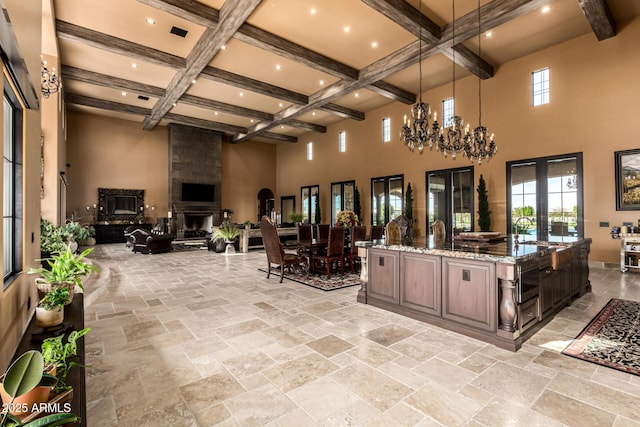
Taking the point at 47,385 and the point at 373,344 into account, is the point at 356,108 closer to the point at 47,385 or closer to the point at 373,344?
the point at 373,344

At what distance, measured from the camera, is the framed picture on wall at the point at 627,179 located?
20.0ft

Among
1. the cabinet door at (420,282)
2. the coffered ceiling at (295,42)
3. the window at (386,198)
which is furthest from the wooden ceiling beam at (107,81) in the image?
the cabinet door at (420,282)

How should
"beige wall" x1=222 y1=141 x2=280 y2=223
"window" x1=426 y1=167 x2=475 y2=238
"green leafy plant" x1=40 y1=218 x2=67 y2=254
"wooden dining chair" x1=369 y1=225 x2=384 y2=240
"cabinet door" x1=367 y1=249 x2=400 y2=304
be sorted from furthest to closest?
"beige wall" x1=222 y1=141 x2=280 y2=223 → "window" x1=426 y1=167 x2=475 y2=238 → "wooden dining chair" x1=369 y1=225 x2=384 y2=240 → "green leafy plant" x1=40 y1=218 x2=67 y2=254 → "cabinet door" x1=367 y1=249 x2=400 y2=304

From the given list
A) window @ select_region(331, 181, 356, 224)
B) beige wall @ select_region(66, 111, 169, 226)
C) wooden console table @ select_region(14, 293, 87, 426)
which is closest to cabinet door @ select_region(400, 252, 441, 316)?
wooden console table @ select_region(14, 293, 87, 426)

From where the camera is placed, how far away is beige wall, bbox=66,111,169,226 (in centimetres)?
1170

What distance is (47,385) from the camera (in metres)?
1.06

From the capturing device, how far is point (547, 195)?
7320 millimetres

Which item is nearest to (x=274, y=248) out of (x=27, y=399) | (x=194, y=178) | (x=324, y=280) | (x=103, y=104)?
(x=324, y=280)

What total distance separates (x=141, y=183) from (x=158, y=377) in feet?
41.7

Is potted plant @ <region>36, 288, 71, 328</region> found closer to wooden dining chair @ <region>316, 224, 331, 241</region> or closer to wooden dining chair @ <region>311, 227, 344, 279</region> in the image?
wooden dining chair @ <region>311, 227, 344, 279</region>

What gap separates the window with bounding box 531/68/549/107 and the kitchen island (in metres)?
4.85

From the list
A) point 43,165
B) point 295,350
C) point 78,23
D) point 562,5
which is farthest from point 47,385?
point 562,5

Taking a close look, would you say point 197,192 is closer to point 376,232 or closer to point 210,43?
point 210,43

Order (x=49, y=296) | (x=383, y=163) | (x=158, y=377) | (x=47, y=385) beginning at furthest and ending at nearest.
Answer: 1. (x=383, y=163)
2. (x=158, y=377)
3. (x=49, y=296)
4. (x=47, y=385)
